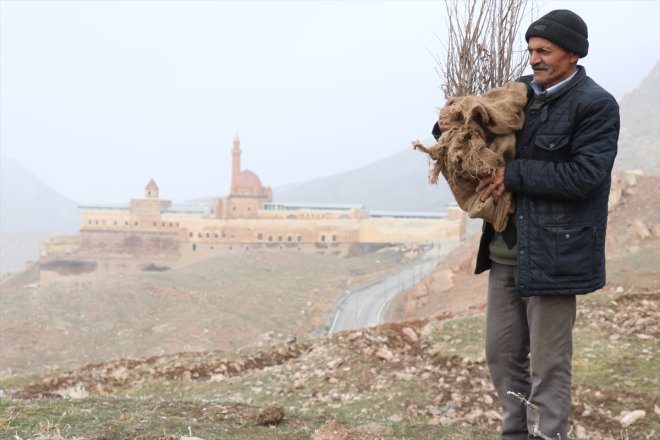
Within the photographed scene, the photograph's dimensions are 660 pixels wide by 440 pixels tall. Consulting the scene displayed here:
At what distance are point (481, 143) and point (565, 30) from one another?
62 centimetres

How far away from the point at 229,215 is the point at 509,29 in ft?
163

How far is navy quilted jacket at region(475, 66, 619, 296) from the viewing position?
8.61ft

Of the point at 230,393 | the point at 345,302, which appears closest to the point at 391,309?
the point at 345,302

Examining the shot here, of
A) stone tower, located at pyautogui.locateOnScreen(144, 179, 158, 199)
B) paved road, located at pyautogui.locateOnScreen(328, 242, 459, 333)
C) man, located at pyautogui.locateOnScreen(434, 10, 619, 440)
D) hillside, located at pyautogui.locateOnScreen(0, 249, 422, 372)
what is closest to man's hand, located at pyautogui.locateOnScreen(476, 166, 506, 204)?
man, located at pyautogui.locateOnScreen(434, 10, 619, 440)

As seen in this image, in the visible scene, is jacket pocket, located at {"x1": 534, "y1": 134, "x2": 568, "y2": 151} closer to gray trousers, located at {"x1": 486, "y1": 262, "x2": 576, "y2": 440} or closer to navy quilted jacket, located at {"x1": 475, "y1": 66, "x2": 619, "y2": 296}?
navy quilted jacket, located at {"x1": 475, "y1": 66, "x2": 619, "y2": 296}

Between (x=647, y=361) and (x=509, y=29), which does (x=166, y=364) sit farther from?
(x=509, y=29)

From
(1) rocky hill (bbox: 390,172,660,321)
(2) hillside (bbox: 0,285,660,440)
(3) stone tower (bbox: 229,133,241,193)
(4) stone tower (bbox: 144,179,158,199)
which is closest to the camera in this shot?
(2) hillside (bbox: 0,285,660,440)

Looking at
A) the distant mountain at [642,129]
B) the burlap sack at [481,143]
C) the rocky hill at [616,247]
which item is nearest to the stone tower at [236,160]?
the rocky hill at [616,247]

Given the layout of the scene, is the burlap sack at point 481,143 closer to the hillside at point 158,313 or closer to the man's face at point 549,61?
the man's face at point 549,61

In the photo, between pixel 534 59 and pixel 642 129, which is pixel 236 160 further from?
pixel 642 129

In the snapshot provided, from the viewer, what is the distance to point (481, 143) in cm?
287

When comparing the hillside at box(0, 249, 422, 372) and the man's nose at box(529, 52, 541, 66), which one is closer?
the man's nose at box(529, 52, 541, 66)

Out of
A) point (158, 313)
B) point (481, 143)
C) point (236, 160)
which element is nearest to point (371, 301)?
point (158, 313)

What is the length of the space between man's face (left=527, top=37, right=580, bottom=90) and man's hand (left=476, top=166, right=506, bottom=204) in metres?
0.48
